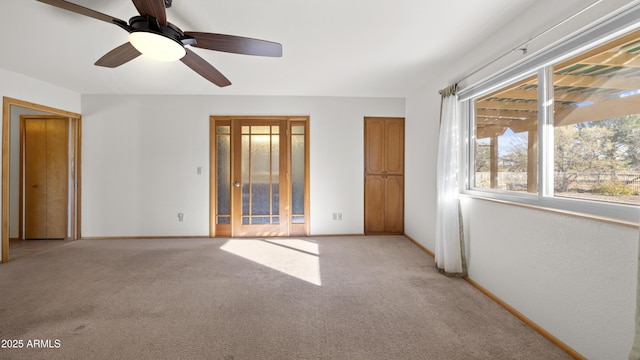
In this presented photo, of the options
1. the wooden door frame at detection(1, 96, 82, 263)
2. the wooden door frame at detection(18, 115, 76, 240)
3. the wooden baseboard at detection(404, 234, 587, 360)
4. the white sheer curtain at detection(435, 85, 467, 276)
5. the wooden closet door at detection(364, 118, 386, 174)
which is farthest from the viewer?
the wooden closet door at detection(364, 118, 386, 174)

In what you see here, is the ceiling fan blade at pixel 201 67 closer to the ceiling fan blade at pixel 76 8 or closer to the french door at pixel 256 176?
the ceiling fan blade at pixel 76 8

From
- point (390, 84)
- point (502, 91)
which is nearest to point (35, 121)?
point (390, 84)

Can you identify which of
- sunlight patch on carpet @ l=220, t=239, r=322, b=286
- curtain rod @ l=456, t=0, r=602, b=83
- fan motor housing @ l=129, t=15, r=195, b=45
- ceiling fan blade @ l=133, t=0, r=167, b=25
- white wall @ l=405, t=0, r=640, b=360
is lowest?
sunlight patch on carpet @ l=220, t=239, r=322, b=286

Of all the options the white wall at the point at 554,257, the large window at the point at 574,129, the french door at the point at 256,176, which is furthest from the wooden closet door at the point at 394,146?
the large window at the point at 574,129

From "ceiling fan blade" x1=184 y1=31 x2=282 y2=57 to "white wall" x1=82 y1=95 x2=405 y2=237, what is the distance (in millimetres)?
2537

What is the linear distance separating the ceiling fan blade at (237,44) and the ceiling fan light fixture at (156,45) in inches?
4.9

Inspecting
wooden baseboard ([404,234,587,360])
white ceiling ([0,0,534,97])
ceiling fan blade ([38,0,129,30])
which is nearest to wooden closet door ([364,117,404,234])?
white ceiling ([0,0,534,97])

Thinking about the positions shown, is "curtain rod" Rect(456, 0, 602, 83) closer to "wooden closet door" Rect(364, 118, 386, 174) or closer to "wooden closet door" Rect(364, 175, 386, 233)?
"wooden closet door" Rect(364, 118, 386, 174)

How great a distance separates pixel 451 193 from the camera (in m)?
2.81

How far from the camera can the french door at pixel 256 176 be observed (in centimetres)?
448

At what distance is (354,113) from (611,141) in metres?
3.32

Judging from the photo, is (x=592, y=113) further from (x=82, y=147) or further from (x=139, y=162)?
(x=82, y=147)

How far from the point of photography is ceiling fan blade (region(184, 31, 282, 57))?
1794 millimetres

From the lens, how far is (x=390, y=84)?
3.88 m
